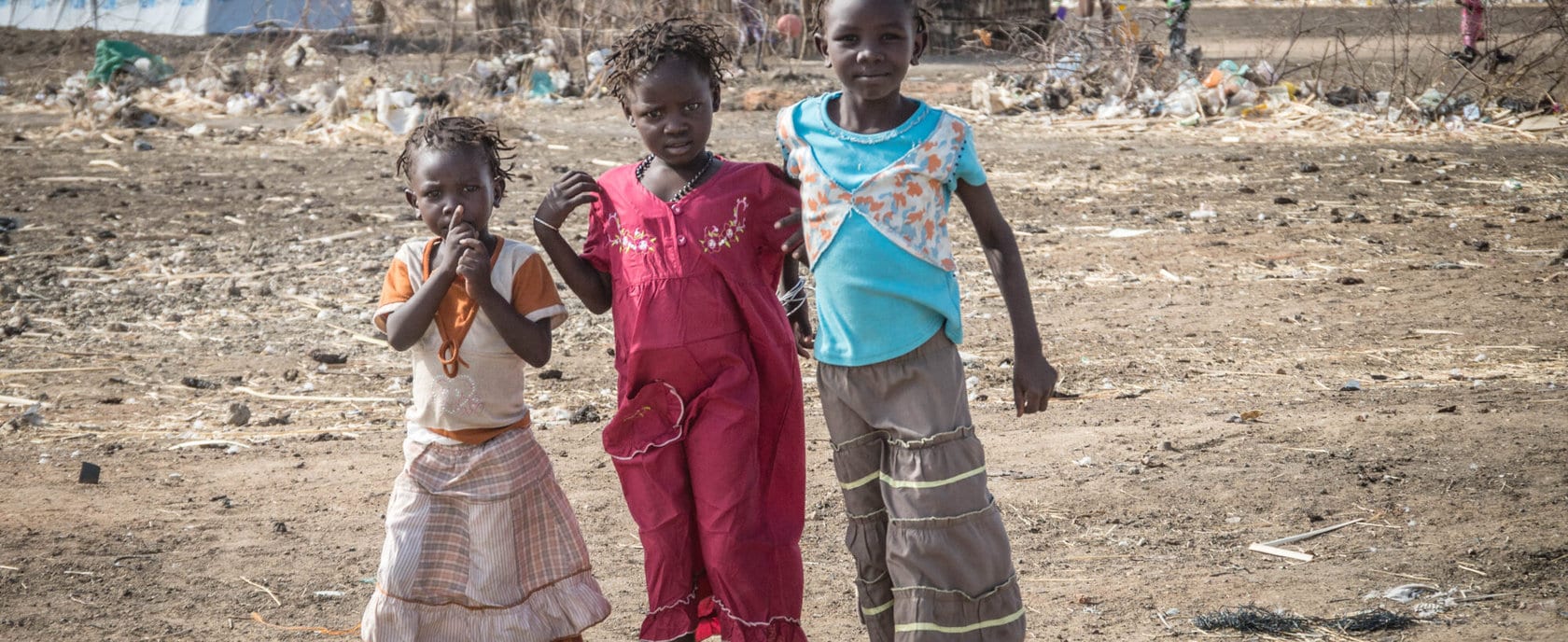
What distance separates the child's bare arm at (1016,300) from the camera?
2598 mm

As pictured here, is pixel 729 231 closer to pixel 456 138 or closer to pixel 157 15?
pixel 456 138

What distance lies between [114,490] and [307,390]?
1.16 metres

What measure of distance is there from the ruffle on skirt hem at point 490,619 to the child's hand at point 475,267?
0.66m

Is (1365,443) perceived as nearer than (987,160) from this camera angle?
Yes

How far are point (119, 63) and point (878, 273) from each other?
14830 millimetres

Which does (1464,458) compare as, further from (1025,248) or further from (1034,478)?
(1025,248)

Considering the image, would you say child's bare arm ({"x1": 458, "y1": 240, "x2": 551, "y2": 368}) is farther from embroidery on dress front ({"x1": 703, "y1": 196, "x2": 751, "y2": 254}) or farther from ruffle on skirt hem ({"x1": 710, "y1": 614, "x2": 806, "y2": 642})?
ruffle on skirt hem ({"x1": 710, "y1": 614, "x2": 806, "y2": 642})

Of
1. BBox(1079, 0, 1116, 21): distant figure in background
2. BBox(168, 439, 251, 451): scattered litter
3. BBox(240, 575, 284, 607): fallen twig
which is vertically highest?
BBox(1079, 0, 1116, 21): distant figure in background

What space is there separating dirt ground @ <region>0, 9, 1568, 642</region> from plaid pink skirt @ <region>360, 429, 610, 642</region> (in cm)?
53

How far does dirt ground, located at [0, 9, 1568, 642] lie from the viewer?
3.48 meters

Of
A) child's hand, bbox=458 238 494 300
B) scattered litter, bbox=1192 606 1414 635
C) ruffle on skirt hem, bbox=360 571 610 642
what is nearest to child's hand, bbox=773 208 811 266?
child's hand, bbox=458 238 494 300

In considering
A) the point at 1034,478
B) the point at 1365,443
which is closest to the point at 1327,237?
the point at 1365,443

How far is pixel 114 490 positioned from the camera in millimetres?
4297

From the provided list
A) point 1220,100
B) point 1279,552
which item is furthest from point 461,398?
point 1220,100
